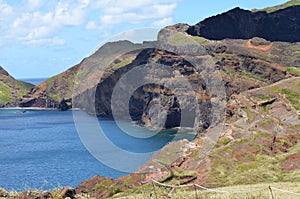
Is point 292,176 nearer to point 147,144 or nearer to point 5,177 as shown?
point 5,177

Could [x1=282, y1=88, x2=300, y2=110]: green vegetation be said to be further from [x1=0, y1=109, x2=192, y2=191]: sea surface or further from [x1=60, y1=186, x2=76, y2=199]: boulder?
[x1=60, y1=186, x2=76, y2=199]: boulder

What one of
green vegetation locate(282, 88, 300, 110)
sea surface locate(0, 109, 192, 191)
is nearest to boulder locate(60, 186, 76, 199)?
sea surface locate(0, 109, 192, 191)

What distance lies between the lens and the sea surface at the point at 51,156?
98.7m

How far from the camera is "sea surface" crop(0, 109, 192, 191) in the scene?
9869cm

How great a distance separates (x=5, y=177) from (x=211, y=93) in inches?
4161

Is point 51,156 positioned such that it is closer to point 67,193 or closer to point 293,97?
point 293,97

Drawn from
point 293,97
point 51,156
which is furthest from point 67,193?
point 51,156

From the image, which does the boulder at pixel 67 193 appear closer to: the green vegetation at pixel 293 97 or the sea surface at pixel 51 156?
the sea surface at pixel 51 156

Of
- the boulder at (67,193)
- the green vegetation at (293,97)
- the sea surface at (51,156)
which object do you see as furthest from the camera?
the sea surface at (51,156)

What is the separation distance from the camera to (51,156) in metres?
128

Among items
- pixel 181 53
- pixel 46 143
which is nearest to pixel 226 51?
pixel 181 53

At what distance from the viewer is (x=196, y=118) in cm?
18850

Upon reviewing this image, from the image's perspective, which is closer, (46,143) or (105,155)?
(105,155)

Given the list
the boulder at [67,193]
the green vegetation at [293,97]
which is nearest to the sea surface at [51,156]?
the green vegetation at [293,97]
